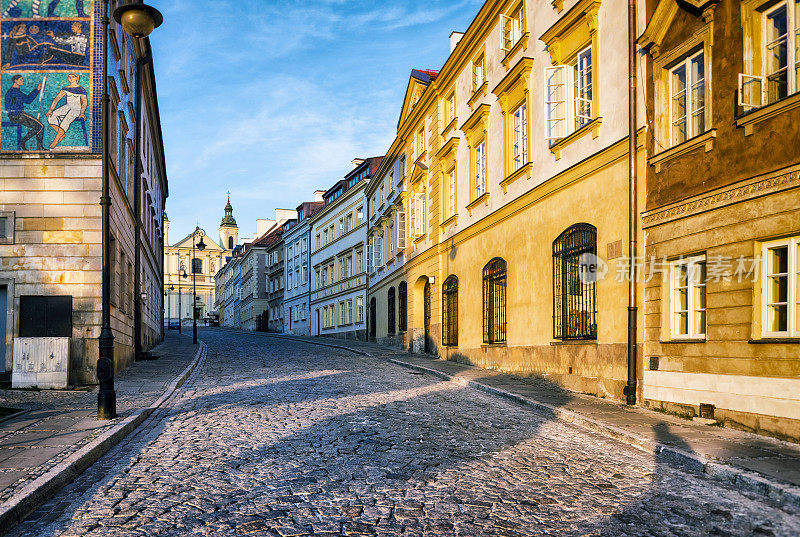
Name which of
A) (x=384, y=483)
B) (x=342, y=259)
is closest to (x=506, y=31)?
(x=384, y=483)

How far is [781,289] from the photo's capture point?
881 cm

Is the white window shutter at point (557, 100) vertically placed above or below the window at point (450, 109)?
below

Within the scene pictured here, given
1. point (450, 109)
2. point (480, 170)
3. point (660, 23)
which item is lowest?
point (480, 170)

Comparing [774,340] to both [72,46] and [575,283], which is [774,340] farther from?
[72,46]

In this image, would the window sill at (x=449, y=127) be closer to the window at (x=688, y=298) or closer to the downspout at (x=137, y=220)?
the downspout at (x=137, y=220)

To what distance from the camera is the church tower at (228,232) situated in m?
122

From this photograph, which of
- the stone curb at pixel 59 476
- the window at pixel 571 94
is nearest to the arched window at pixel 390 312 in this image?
the window at pixel 571 94

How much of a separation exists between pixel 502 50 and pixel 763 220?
11202 mm

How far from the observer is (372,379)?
16406 mm

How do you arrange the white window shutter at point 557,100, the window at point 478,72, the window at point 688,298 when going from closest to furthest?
the window at point 688,298
the white window shutter at point 557,100
the window at point 478,72

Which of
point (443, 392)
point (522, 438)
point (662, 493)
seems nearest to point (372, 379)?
point (443, 392)

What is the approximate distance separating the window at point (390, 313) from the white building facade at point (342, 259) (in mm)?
5396

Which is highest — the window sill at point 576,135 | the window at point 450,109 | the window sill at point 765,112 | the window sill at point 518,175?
the window at point 450,109

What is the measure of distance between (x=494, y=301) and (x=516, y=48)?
22.0 ft
